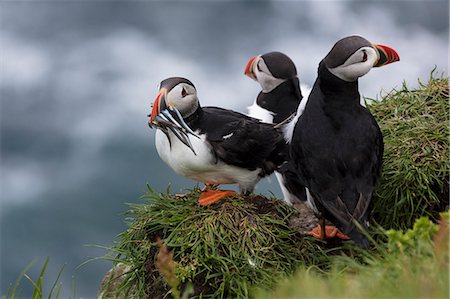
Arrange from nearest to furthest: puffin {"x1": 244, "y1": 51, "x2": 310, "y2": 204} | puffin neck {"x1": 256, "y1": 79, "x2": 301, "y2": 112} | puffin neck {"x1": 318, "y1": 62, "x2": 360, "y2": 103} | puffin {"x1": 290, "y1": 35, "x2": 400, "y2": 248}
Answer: puffin {"x1": 290, "y1": 35, "x2": 400, "y2": 248} < puffin neck {"x1": 318, "y1": 62, "x2": 360, "y2": 103} < puffin {"x1": 244, "y1": 51, "x2": 310, "y2": 204} < puffin neck {"x1": 256, "y1": 79, "x2": 301, "y2": 112}

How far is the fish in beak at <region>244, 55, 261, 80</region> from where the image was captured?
23.5 feet

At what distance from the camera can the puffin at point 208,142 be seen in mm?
5664

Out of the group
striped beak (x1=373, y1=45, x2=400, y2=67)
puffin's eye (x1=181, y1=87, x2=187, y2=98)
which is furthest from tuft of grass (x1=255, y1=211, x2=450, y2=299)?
puffin's eye (x1=181, y1=87, x2=187, y2=98)

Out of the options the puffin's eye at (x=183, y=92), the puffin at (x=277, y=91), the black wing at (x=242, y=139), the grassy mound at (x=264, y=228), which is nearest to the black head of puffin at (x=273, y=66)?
the puffin at (x=277, y=91)

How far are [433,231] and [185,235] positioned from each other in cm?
217

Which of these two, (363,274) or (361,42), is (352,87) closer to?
(361,42)

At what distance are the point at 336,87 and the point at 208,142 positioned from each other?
3.81ft

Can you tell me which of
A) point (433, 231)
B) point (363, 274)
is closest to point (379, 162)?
point (433, 231)

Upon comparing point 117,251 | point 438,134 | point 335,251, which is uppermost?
point 438,134

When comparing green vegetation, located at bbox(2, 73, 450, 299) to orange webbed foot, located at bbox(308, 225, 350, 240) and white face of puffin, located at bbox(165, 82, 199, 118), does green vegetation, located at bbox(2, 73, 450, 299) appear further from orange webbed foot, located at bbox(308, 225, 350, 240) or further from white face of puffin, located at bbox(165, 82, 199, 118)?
white face of puffin, located at bbox(165, 82, 199, 118)

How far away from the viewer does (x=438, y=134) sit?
19.1 feet

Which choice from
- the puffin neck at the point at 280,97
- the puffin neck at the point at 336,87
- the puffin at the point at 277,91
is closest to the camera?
the puffin neck at the point at 336,87

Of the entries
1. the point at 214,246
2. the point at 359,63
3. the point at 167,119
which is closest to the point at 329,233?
the point at 214,246

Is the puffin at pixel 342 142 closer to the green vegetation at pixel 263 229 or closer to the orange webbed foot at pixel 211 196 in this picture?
the green vegetation at pixel 263 229
